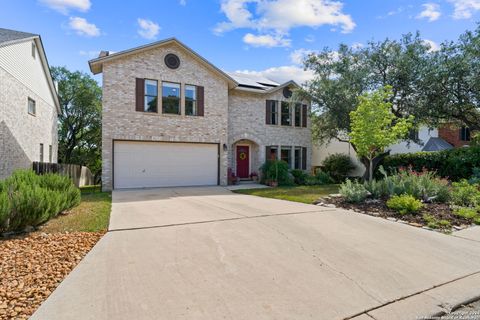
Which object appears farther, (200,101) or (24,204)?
(200,101)

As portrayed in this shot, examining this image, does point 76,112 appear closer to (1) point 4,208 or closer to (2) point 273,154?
(2) point 273,154

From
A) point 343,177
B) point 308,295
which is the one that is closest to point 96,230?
point 308,295

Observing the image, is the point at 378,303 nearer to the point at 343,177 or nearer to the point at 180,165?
the point at 180,165

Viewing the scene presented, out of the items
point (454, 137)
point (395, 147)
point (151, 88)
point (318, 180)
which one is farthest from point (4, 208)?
point (454, 137)

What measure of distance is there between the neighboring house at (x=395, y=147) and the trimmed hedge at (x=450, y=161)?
3.58 m

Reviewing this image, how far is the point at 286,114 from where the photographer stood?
693 inches

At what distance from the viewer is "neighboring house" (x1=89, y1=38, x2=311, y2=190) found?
12.5 metres

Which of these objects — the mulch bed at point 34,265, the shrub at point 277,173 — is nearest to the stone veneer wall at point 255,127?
the shrub at point 277,173

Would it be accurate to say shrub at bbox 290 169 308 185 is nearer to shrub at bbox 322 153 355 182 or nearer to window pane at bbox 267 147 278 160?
window pane at bbox 267 147 278 160

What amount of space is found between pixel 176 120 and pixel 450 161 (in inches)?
531

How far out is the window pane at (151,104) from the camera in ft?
42.8

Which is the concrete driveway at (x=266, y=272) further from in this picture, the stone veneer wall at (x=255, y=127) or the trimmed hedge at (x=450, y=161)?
the stone veneer wall at (x=255, y=127)

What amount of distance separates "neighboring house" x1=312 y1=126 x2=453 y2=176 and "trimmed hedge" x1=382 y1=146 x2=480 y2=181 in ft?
11.7

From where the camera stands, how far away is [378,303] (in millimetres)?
2848
